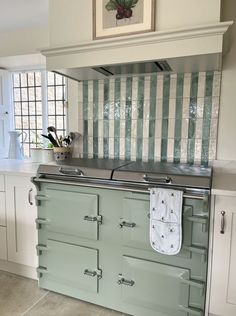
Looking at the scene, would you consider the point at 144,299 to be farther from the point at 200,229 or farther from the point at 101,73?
the point at 101,73

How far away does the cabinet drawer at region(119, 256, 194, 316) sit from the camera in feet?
5.10

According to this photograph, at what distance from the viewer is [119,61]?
1640 mm

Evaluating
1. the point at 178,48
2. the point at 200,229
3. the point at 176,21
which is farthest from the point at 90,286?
the point at 176,21

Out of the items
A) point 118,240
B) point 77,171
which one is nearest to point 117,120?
point 77,171

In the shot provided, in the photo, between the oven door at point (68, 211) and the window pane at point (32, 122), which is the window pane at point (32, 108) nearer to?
the window pane at point (32, 122)

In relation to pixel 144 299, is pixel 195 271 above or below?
above

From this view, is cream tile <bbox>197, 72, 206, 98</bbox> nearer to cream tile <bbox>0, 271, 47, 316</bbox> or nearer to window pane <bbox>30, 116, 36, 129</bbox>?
window pane <bbox>30, 116, 36, 129</bbox>

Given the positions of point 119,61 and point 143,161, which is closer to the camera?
point 119,61

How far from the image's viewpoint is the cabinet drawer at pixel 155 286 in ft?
5.10

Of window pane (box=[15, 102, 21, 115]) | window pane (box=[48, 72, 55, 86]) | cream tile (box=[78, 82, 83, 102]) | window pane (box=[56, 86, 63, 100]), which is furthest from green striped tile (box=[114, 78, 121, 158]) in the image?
window pane (box=[15, 102, 21, 115])

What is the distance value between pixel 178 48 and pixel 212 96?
580 mm

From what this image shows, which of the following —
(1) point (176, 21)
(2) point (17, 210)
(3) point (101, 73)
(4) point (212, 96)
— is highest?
(1) point (176, 21)

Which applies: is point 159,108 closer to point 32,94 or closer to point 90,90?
point 90,90

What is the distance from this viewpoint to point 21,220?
2.04m
